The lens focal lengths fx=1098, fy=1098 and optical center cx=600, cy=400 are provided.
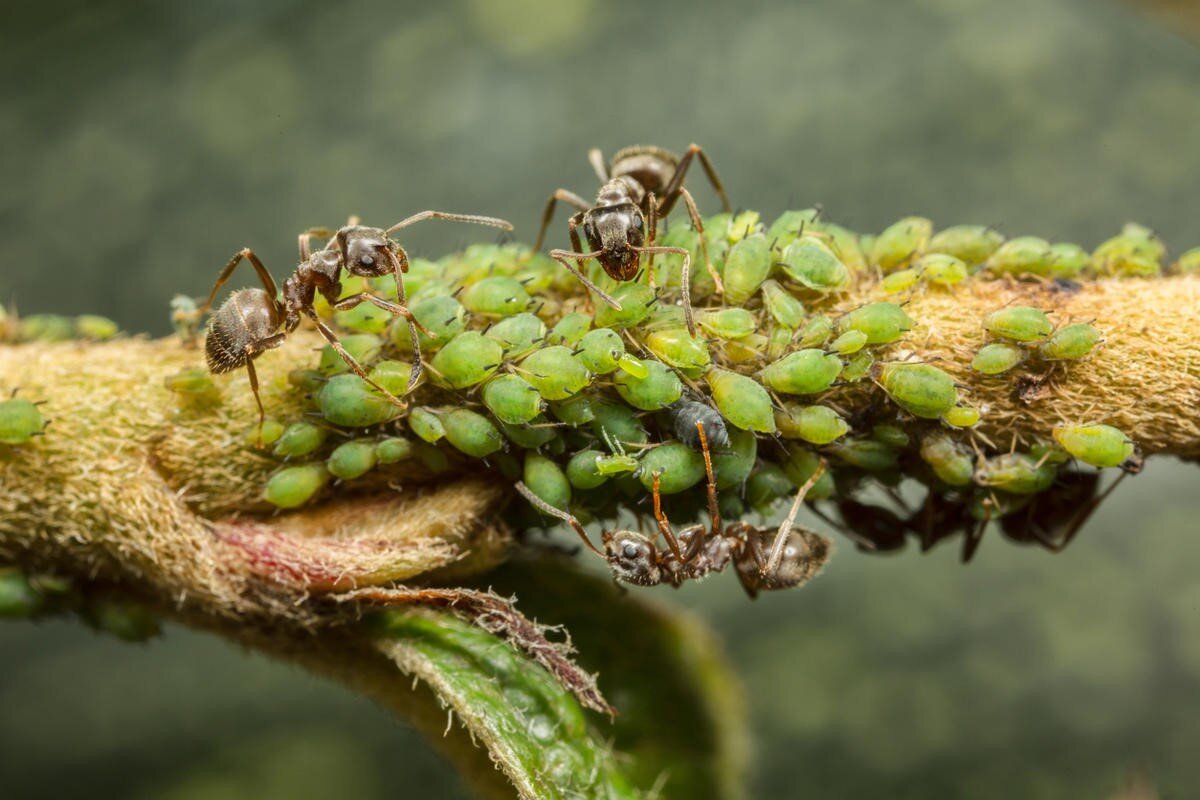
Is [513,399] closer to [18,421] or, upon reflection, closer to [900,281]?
[900,281]

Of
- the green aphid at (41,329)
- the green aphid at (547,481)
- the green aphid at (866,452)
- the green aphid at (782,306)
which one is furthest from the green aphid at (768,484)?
the green aphid at (41,329)

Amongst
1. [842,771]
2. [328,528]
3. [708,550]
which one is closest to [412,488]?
[328,528]

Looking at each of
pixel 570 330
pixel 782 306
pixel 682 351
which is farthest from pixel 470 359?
pixel 782 306

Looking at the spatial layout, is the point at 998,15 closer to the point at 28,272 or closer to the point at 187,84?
the point at 187,84

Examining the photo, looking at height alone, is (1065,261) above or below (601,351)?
above

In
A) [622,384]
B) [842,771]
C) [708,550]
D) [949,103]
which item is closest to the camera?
[622,384]

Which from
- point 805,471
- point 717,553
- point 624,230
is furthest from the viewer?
point 717,553

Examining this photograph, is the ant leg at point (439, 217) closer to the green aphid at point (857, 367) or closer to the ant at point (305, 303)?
the ant at point (305, 303)
